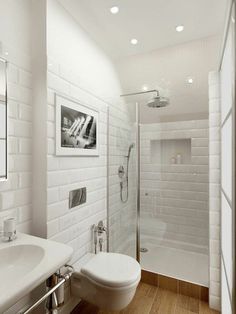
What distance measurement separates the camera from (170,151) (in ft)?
9.59

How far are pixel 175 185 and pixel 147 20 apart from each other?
6.69 feet

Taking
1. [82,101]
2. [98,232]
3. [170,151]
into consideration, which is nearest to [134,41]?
[82,101]

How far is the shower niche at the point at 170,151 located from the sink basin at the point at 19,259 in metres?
2.02

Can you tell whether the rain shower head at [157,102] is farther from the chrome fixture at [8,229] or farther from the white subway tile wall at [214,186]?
the chrome fixture at [8,229]

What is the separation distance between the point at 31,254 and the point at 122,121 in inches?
69.9

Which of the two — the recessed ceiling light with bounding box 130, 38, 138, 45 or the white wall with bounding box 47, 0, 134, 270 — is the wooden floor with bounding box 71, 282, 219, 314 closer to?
the white wall with bounding box 47, 0, 134, 270

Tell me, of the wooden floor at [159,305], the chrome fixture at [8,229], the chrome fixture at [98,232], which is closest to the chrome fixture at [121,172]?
the chrome fixture at [98,232]

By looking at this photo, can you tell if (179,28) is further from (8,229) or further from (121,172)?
(8,229)

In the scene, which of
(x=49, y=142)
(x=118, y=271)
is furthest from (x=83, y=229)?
(x=49, y=142)

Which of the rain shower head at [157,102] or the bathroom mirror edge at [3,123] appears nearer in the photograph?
the bathroom mirror edge at [3,123]

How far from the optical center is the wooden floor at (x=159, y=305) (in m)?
1.70

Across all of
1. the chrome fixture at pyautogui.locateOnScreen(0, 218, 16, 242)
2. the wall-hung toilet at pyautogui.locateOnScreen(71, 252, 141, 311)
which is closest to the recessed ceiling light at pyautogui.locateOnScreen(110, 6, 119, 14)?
the chrome fixture at pyautogui.locateOnScreen(0, 218, 16, 242)

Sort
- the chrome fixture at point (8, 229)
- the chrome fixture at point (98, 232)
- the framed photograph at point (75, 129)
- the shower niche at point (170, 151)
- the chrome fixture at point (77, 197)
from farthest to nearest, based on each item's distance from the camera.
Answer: the shower niche at point (170, 151) → the chrome fixture at point (98, 232) → the chrome fixture at point (77, 197) → the framed photograph at point (75, 129) → the chrome fixture at point (8, 229)

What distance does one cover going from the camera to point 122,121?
246cm
